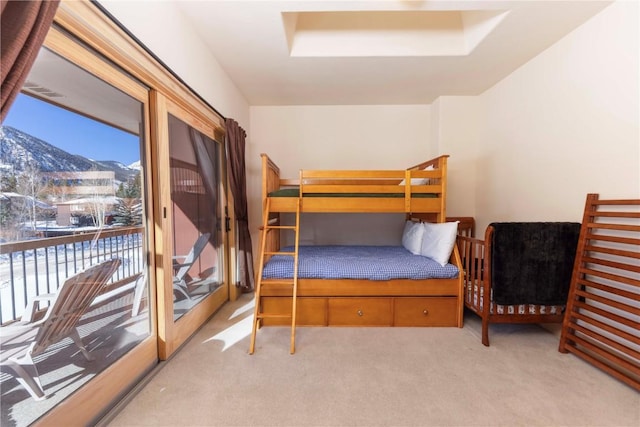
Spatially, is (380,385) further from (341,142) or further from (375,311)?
(341,142)

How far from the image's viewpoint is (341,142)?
3586mm

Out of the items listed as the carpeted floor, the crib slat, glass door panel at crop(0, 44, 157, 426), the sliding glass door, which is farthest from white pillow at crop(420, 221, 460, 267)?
glass door panel at crop(0, 44, 157, 426)

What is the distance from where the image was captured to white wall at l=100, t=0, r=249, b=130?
54.8 inches

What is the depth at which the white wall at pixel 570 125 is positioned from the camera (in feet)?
5.59

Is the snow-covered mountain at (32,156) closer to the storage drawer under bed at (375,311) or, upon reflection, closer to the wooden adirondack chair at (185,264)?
the wooden adirondack chair at (185,264)

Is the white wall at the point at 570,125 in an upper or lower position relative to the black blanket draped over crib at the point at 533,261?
upper

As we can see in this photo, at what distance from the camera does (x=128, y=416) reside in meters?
1.37

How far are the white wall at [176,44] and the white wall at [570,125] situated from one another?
3104 mm

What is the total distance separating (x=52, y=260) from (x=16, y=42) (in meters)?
0.99

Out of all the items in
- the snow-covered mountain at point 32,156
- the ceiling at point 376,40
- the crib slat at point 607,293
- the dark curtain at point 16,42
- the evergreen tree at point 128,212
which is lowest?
the crib slat at point 607,293

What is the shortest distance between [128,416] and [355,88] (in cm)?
346

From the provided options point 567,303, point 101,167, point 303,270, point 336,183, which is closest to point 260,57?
point 336,183

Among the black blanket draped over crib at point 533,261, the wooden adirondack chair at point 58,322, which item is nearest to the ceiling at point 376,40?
the black blanket draped over crib at point 533,261

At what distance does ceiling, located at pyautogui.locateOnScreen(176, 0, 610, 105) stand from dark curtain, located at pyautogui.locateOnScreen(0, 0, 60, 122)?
1222 millimetres
